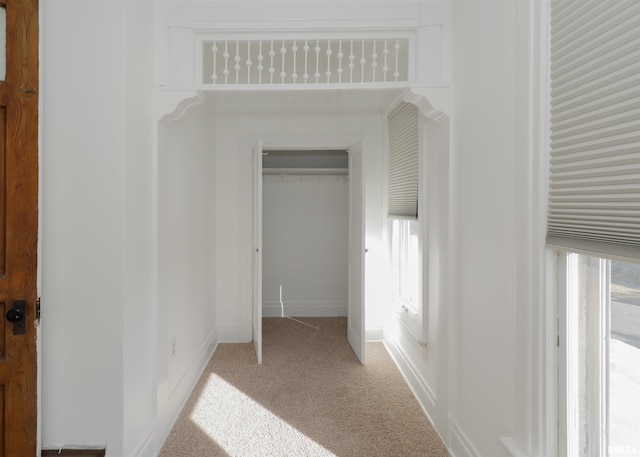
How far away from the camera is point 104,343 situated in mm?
2055

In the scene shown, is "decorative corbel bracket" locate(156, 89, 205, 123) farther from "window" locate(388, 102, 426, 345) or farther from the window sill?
the window sill

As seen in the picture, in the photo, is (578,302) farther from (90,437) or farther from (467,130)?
(90,437)

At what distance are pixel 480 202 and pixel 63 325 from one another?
216 centimetres

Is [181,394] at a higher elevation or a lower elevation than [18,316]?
lower

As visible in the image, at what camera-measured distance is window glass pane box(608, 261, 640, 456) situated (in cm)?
124

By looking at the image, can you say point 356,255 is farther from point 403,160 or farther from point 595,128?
point 595,128

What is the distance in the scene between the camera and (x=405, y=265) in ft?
12.8

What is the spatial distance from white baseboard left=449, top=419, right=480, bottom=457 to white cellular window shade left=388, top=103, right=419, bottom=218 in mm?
1556

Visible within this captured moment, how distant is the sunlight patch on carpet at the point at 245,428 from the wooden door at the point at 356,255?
47.7 inches

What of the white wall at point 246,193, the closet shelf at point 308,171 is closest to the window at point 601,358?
the white wall at point 246,193

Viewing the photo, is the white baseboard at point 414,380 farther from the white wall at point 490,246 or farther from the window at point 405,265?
the window at point 405,265

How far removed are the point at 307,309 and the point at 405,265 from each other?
2.08 meters

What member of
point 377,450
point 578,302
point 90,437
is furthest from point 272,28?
point 377,450

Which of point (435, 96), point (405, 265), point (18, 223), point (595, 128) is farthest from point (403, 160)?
point (18, 223)
